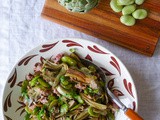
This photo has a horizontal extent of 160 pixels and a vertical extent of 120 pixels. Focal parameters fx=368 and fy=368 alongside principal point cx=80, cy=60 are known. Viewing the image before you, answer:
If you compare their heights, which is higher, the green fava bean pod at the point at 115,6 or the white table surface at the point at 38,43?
the green fava bean pod at the point at 115,6

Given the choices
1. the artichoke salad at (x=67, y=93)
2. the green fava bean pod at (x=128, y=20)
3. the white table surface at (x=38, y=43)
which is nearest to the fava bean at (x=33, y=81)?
the artichoke salad at (x=67, y=93)

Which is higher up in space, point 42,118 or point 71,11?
point 71,11

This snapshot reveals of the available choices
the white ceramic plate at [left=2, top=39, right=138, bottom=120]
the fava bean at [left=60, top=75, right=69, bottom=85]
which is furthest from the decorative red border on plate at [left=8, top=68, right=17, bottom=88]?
the fava bean at [left=60, top=75, right=69, bottom=85]

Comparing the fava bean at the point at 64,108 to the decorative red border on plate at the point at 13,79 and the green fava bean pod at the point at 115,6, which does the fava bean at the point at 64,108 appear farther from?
the green fava bean pod at the point at 115,6

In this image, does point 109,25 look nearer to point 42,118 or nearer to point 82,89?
point 82,89

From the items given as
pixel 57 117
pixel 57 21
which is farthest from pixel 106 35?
pixel 57 117

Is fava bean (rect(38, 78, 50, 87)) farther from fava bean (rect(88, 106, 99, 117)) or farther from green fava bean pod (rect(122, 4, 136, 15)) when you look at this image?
green fava bean pod (rect(122, 4, 136, 15))

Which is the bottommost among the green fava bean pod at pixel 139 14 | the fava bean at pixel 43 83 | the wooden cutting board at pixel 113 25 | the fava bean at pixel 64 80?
the fava bean at pixel 43 83
